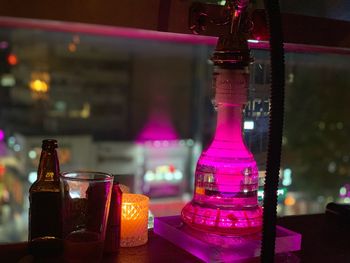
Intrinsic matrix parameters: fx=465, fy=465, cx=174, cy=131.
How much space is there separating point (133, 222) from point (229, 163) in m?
0.15

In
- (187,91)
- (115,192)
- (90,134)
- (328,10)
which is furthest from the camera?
(187,91)

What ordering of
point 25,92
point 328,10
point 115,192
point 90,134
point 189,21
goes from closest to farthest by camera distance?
1. point 115,192
2. point 189,21
3. point 328,10
4. point 25,92
5. point 90,134

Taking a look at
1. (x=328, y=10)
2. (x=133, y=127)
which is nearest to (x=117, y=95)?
(x=133, y=127)

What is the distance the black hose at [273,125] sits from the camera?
50 cm

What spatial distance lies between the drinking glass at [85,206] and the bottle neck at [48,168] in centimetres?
4

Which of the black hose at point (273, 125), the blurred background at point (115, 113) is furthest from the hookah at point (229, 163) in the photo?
the blurred background at point (115, 113)

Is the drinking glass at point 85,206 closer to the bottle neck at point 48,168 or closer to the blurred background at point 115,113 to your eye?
the bottle neck at point 48,168

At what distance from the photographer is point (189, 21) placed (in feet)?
2.36

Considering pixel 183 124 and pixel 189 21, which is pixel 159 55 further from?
pixel 189 21

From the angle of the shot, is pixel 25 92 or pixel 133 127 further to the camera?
pixel 133 127

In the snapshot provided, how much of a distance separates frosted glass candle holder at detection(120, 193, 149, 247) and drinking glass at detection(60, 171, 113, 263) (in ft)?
0.16

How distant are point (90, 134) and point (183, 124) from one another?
1.14m

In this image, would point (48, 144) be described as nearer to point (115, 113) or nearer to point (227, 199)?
point (227, 199)

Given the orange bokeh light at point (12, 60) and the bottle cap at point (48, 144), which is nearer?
the bottle cap at point (48, 144)
